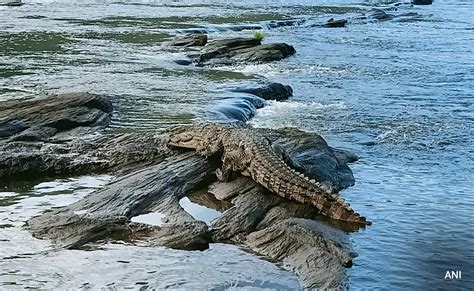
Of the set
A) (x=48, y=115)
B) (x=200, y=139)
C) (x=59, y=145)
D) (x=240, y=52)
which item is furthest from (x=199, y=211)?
(x=240, y=52)

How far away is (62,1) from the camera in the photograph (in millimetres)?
39875

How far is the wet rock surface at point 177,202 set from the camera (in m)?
5.75

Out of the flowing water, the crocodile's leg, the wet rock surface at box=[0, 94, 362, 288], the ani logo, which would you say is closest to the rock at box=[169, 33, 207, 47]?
the flowing water

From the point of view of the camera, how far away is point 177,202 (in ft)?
21.9

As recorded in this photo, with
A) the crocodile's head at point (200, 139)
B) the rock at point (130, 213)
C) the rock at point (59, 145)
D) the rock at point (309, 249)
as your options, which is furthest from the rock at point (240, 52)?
the rock at point (309, 249)

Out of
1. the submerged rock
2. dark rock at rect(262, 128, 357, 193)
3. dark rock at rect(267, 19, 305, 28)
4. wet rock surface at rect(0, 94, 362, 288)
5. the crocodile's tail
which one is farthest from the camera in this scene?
dark rock at rect(267, 19, 305, 28)

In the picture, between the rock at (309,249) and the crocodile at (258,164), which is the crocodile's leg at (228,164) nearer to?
the crocodile at (258,164)

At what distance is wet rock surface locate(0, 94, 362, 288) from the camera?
18.9ft

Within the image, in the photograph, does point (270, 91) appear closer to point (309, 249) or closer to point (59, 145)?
point (59, 145)

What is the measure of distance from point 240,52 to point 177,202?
14.6 meters

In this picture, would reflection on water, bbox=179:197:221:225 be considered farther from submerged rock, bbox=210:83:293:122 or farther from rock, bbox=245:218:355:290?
submerged rock, bbox=210:83:293:122

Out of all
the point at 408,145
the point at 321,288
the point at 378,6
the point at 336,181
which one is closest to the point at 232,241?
the point at 321,288

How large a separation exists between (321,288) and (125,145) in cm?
382

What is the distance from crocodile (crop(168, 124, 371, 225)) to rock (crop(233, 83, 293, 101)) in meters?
6.17
